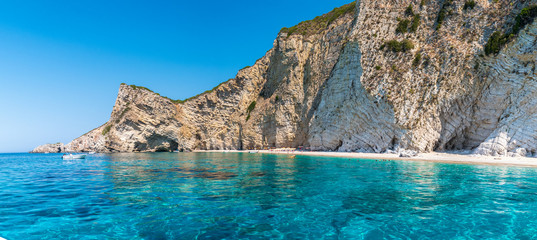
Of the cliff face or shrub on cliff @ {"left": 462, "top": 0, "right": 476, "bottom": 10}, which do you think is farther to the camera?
shrub on cliff @ {"left": 462, "top": 0, "right": 476, "bottom": 10}

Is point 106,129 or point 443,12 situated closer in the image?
point 443,12

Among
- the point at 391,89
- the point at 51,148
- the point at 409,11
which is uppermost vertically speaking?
the point at 409,11

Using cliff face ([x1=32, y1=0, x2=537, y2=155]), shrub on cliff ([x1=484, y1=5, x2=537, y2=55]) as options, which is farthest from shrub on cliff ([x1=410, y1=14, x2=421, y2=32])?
shrub on cliff ([x1=484, y1=5, x2=537, y2=55])

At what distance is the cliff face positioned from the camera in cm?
3425

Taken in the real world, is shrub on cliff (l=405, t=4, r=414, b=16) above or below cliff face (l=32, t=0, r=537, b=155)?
above

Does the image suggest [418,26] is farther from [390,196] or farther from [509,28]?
[390,196]

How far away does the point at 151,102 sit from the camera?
2938 inches

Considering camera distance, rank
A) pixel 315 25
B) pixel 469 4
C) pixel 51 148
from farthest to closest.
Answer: pixel 51 148 < pixel 315 25 < pixel 469 4

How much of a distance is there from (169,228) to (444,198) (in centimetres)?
1199

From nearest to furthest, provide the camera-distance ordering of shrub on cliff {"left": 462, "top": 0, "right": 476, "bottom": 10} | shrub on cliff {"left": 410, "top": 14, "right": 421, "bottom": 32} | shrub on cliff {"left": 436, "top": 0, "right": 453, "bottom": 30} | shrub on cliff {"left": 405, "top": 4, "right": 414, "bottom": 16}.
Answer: shrub on cliff {"left": 462, "top": 0, "right": 476, "bottom": 10}, shrub on cliff {"left": 436, "top": 0, "right": 453, "bottom": 30}, shrub on cliff {"left": 410, "top": 14, "right": 421, "bottom": 32}, shrub on cliff {"left": 405, "top": 4, "right": 414, "bottom": 16}

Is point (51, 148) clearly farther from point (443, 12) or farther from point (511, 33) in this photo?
point (511, 33)

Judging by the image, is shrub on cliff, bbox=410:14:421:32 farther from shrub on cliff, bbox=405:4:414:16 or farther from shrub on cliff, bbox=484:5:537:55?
A: shrub on cliff, bbox=484:5:537:55

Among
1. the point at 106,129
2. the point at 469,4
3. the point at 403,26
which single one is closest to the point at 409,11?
the point at 403,26

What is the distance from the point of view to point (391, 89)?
41.7 metres
